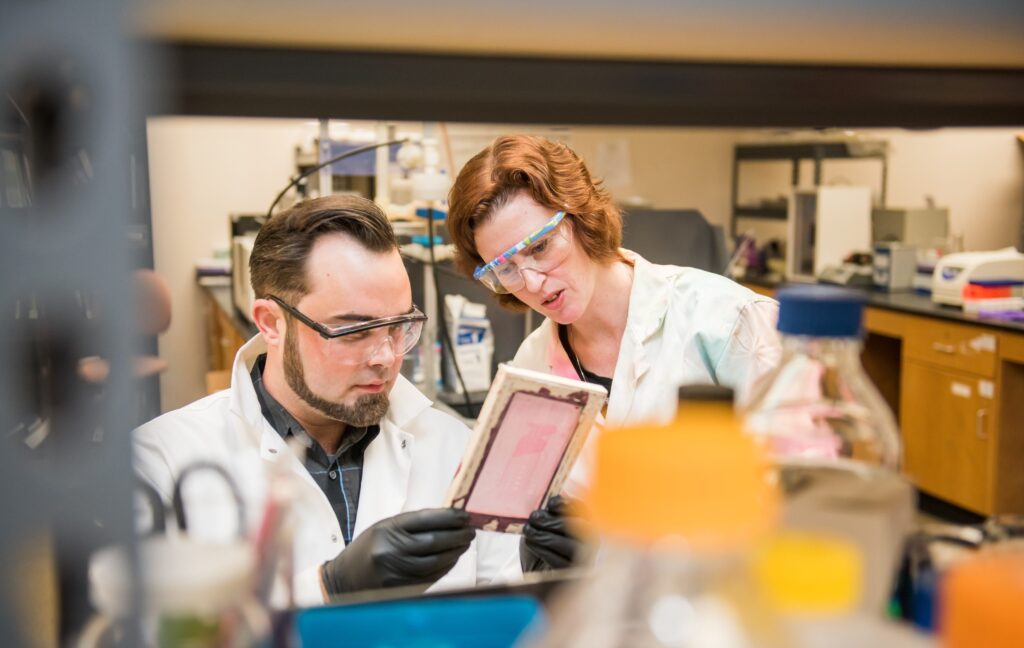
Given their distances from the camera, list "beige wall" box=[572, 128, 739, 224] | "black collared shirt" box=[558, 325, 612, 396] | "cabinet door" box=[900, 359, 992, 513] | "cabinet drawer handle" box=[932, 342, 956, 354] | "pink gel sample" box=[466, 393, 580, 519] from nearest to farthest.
Result: 1. "pink gel sample" box=[466, 393, 580, 519]
2. "black collared shirt" box=[558, 325, 612, 396]
3. "cabinet door" box=[900, 359, 992, 513]
4. "cabinet drawer handle" box=[932, 342, 956, 354]
5. "beige wall" box=[572, 128, 739, 224]

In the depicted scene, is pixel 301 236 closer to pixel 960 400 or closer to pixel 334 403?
pixel 334 403

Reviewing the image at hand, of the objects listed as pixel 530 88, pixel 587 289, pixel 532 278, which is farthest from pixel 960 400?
pixel 530 88

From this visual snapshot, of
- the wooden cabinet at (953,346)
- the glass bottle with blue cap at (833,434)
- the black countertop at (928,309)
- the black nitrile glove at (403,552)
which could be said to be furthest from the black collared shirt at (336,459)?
the wooden cabinet at (953,346)

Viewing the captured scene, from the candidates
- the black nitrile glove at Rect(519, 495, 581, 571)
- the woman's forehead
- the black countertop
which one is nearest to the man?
the woman's forehead

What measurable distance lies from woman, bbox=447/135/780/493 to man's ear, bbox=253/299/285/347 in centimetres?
38

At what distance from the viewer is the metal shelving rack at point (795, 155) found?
566 centimetres

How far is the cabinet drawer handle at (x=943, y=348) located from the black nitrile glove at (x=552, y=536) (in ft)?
11.5

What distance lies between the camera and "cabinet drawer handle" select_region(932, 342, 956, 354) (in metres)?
4.19

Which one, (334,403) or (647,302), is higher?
(647,302)

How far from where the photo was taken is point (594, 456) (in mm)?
361

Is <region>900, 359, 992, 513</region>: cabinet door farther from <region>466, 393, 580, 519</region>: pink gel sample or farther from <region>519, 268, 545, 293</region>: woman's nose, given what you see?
<region>466, 393, 580, 519</region>: pink gel sample

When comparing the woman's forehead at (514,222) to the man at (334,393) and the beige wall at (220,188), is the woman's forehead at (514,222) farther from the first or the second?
the beige wall at (220,188)

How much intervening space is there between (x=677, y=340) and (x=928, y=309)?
2.94m

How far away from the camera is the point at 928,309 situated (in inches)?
169
